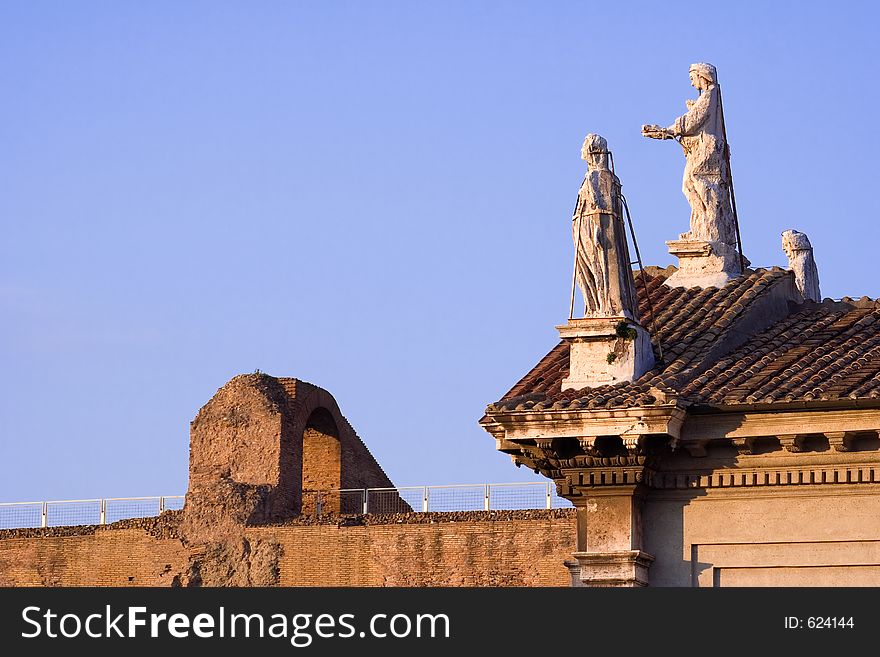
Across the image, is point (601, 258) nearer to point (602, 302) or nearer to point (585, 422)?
point (602, 302)

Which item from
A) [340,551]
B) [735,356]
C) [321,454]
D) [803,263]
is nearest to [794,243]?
[803,263]

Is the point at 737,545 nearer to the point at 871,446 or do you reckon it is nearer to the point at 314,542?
the point at 871,446

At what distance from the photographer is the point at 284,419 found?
41844 millimetres

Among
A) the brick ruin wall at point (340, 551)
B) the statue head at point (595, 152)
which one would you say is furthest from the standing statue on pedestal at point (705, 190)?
the brick ruin wall at point (340, 551)

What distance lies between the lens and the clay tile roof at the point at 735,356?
19234 millimetres

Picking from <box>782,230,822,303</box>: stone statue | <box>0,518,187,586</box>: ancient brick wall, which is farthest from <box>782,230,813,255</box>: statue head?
<box>0,518,187,586</box>: ancient brick wall

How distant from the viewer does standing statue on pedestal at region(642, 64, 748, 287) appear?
2217 centimetres

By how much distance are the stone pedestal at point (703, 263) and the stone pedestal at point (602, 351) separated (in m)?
2.41

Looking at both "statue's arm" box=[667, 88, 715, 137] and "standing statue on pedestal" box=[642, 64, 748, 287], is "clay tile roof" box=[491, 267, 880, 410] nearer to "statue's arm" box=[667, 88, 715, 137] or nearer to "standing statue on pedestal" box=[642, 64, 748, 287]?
"standing statue on pedestal" box=[642, 64, 748, 287]

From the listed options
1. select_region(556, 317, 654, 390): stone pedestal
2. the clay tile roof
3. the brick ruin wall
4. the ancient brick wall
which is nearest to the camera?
the clay tile roof

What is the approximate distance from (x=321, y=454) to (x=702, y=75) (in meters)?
22.6

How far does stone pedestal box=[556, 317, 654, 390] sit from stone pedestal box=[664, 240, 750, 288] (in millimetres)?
2410

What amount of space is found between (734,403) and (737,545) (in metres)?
1.16
